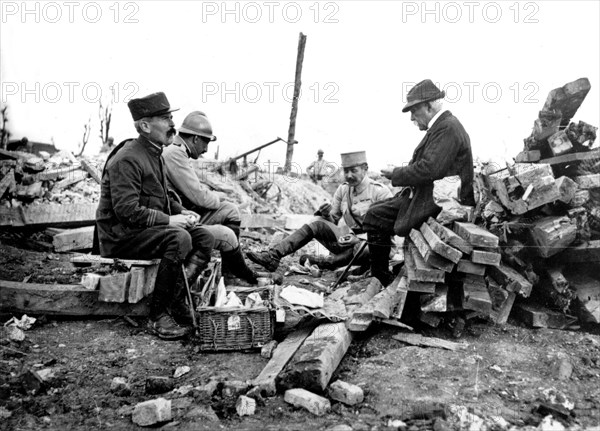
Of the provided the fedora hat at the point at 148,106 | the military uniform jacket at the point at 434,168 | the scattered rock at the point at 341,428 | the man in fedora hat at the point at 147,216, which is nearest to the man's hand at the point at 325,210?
the military uniform jacket at the point at 434,168

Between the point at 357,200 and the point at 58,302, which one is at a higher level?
the point at 357,200

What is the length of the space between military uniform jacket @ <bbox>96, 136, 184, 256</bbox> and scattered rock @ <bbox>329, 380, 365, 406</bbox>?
226 cm

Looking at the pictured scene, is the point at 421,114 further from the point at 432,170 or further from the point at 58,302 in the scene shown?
the point at 58,302

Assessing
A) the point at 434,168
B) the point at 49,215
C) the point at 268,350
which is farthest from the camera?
the point at 49,215

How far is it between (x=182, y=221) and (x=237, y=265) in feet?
3.84

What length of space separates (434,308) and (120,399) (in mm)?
2503

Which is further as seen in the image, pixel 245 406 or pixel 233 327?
pixel 233 327

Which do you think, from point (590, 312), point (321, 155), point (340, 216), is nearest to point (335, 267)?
point (340, 216)

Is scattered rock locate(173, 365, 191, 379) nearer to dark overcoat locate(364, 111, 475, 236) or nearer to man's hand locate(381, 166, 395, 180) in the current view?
dark overcoat locate(364, 111, 475, 236)

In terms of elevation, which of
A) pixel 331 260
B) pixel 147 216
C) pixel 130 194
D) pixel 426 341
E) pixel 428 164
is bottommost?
pixel 331 260

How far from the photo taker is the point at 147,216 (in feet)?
14.1

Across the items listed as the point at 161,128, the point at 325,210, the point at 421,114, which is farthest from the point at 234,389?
the point at 325,210

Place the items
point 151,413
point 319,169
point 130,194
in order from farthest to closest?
point 319,169 → point 130,194 → point 151,413

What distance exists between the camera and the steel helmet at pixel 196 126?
17.8ft
